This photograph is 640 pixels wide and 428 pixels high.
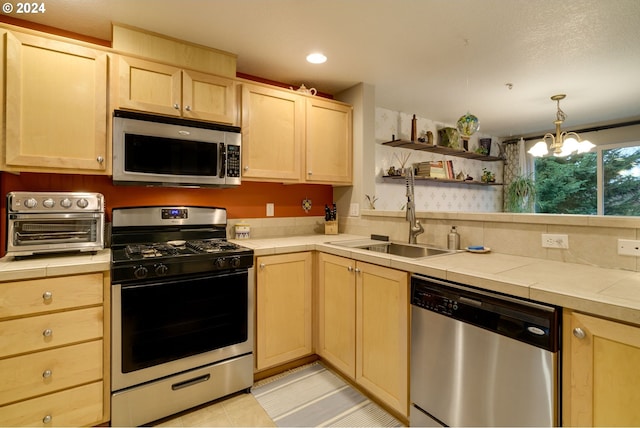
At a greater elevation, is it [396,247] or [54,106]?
Result: [54,106]

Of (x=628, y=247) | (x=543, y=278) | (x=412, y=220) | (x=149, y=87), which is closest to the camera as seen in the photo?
(x=543, y=278)

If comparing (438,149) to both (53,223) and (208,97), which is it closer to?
(208,97)

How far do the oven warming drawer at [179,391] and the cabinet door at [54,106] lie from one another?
1.28m

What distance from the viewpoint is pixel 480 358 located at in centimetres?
128

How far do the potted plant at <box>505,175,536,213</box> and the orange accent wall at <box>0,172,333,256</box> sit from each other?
3608 millimetres

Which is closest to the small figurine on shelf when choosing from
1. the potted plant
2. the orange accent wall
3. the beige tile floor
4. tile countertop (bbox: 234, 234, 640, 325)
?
the potted plant

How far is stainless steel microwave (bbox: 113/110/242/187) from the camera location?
188 centimetres

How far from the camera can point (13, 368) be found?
1.40m

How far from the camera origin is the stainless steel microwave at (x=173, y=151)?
6.17ft

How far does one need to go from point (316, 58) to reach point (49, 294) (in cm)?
221

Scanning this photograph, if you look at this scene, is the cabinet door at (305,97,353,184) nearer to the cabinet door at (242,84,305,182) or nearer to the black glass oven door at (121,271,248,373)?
the cabinet door at (242,84,305,182)

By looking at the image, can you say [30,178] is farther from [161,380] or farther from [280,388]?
[280,388]

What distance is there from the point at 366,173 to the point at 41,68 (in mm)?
2321

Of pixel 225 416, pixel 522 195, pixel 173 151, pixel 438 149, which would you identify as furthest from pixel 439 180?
pixel 225 416
